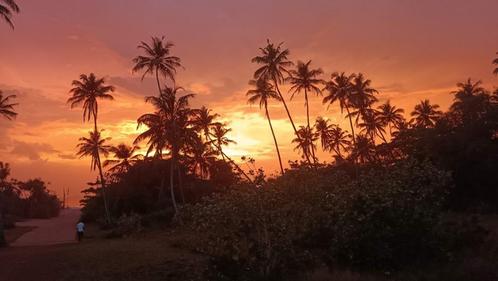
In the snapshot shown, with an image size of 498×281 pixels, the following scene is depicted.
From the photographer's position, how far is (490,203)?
43.2 meters

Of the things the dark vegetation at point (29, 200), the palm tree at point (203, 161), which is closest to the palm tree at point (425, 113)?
the palm tree at point (203, 161)

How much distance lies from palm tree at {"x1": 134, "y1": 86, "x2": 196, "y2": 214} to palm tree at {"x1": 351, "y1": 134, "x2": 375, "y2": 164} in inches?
1048

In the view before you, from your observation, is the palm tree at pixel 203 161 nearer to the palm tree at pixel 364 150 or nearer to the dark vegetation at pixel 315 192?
the dark vegetation at pixel 315 192

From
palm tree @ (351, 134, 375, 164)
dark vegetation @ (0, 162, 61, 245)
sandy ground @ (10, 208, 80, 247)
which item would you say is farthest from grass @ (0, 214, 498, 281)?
dark vegetation @ (0, 162, 61, 245)

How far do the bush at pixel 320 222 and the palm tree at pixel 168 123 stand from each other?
1076 inches

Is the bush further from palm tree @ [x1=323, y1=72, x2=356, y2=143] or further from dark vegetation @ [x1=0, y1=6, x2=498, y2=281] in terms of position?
palm tree @ [x1=323, y1=72, x2=356, y2=143]

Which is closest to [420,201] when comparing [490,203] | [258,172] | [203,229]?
[258,172]

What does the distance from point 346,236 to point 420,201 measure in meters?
3.59

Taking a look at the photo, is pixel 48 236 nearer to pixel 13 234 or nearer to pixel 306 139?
pixel 13 234

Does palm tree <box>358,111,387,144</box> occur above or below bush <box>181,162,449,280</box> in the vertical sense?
above

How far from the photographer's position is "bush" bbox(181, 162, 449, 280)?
18547 mm

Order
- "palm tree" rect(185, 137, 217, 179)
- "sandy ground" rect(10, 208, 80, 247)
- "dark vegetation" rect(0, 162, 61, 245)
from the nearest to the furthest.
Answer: "sandy ground" rect(10, 208, 80, 247), "palm tree" rect(185, 137, 217, 179), "dark vegetation" rect(0, 162, 61, 245)

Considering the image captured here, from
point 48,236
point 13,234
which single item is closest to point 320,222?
point 48,236

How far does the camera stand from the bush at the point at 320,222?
1855 centimetres
